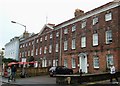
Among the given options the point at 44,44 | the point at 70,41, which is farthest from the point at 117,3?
the point at 44,44

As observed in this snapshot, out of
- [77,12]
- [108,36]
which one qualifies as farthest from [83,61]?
[77,12]

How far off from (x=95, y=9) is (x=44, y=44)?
65.8 ft

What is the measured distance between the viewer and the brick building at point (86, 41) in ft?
112

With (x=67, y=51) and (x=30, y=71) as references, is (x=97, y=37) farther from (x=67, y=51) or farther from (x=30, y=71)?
(x=30, y=71)

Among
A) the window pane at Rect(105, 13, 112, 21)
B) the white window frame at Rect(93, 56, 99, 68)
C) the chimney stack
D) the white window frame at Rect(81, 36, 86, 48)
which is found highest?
the chimney stack

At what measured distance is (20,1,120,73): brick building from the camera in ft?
112

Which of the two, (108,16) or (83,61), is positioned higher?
(108,16)

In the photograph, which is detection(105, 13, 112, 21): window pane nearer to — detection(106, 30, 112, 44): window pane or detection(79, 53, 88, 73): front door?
detection(106, 30, 112, 44): window pane

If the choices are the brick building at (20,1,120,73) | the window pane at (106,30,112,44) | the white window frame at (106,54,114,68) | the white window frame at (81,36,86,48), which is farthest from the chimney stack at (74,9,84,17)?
the white window frame at (106,54,114,68)

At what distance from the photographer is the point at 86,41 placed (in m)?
39.6

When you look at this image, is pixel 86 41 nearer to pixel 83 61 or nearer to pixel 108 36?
pixel 83 61

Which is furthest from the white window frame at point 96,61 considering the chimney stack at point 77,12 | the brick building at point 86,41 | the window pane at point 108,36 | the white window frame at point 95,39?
the chimney stack at point 77,12

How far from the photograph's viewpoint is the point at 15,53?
77500 mm

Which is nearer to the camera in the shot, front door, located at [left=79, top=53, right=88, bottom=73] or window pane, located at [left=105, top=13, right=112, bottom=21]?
window pane, located at [left=105, top=13, right=112, bottom=21]
